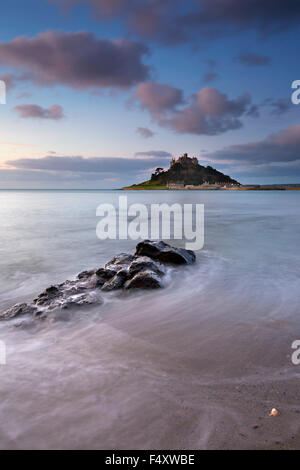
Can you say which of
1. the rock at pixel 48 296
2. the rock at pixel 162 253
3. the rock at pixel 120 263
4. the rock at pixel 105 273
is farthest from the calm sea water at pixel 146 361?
the rock at pixel 120 263

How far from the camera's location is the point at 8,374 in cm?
300

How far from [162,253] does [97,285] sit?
250cm

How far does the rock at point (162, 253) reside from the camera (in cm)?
770

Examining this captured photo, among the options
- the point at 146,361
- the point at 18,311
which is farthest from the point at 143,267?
the point at 146,361

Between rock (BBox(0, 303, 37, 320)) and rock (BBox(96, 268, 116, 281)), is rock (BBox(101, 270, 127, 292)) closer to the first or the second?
rock (BBox(96, 268, 116, 281))

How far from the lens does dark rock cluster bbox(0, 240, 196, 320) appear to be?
474cm

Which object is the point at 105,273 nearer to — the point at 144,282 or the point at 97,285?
the point at 97,285

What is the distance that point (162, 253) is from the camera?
25.5 ft

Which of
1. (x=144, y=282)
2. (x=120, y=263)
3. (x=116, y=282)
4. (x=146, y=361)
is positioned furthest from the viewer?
(x=120, y=263)

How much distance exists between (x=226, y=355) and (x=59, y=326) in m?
2.55

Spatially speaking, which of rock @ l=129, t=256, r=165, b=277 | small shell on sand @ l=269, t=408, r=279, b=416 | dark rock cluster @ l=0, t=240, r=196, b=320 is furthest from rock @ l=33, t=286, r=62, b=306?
small shell on sand @ l=269, t=408, r=279, b=416

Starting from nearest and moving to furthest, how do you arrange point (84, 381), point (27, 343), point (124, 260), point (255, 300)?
point (84, 381), point (27, 343), point (255, 300), point (124, 260)
